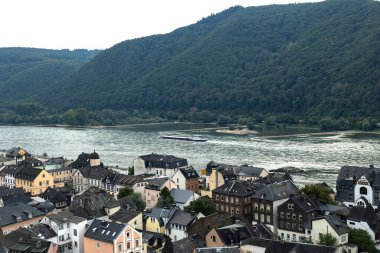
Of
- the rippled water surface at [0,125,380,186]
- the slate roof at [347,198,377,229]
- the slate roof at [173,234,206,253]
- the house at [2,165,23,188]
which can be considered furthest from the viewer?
the rippled water surface at [0,125,380,186]

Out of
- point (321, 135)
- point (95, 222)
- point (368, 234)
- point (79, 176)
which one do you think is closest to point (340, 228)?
point (368, 234)

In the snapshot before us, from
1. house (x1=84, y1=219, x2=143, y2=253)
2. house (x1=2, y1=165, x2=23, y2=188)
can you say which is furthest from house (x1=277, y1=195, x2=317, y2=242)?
house (x1=2, y1=165, x2=23, y2=188)

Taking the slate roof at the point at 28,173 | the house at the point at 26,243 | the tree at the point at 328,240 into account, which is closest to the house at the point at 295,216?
the tree at the point at 328,240

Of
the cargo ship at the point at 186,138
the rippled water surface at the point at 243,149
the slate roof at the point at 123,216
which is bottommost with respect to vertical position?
the rippled water surface at the point at 243,149

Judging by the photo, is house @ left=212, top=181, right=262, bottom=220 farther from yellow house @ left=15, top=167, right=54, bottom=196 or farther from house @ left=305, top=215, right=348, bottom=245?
yellow house @ left=15, top=167, right=54, bottom=196

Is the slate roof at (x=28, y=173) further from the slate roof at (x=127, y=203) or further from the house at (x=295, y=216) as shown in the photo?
the house at (x=295, y=216)

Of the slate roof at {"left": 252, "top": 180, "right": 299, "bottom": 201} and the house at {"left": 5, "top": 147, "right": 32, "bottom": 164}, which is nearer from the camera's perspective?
the slate roof at {"left": 252, "top": 180, "right": 299, "bottom": 201}
